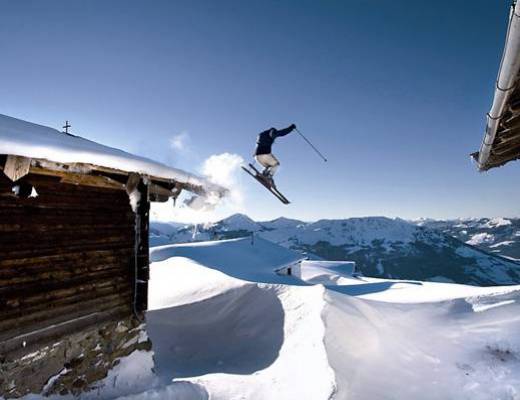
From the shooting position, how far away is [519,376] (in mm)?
6648

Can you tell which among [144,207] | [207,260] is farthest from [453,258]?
[144,207]

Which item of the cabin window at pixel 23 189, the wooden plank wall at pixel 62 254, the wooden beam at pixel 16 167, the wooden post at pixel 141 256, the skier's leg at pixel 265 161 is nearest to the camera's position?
the wooden beam at pixel 16 167

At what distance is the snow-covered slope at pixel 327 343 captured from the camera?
639 centimetres

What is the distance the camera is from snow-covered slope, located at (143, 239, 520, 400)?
6.39 metres

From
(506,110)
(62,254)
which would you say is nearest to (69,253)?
(62,254)

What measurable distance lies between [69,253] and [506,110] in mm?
6493

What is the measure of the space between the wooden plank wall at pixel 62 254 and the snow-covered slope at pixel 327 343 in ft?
6.90

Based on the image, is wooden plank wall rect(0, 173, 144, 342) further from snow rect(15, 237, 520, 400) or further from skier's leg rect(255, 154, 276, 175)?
skier's leg rect(255, 154, 276, 175)

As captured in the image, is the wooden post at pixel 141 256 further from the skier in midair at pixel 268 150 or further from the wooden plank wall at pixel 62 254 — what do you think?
the skier in midair at pixel 268 150

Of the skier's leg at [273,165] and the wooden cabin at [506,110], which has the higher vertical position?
the skier's leg at [273,165]

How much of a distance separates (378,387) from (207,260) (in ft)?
54.1

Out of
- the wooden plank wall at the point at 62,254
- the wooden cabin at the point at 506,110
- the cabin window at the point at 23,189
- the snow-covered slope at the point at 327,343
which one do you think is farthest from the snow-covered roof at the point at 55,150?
the wooden cabin at the point at 506,110

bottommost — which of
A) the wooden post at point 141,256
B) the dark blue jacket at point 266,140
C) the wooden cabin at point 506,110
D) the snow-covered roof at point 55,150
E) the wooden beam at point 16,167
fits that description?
the wooden post at point 141,256

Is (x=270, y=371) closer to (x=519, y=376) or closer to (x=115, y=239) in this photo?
(x=115, y=239)
